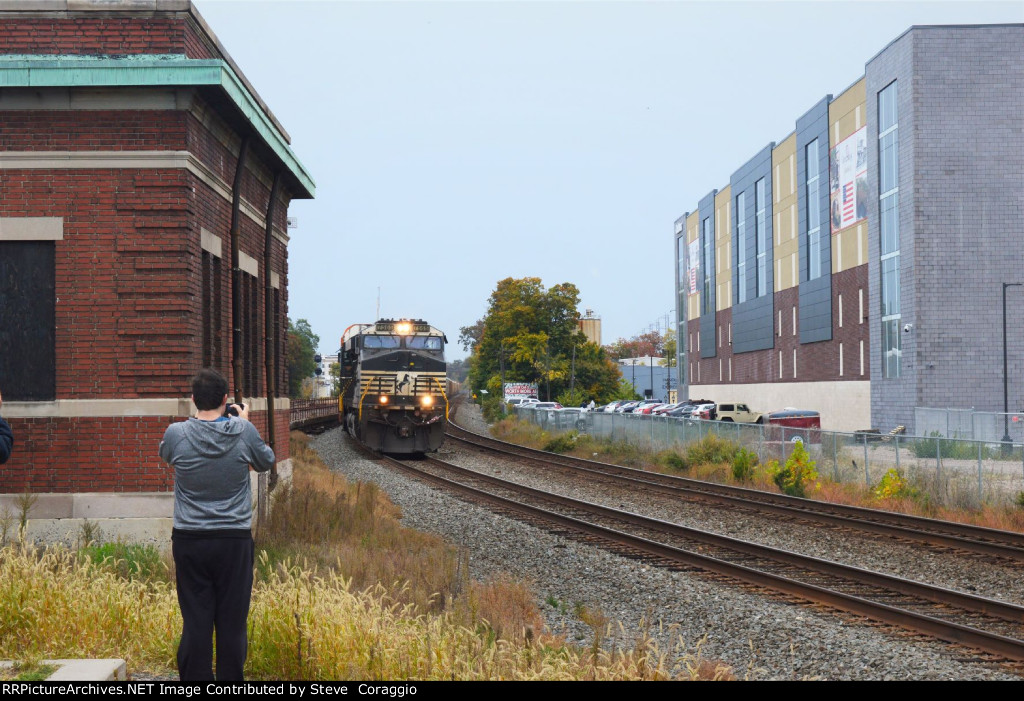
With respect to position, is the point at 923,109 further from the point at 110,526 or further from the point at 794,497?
the point at 110,526

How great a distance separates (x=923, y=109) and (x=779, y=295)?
22.0 m

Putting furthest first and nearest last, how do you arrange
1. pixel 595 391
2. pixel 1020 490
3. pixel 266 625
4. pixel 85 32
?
pixel 595 391 < pixel 1020 490 < pixel 85 32 < pixel 266 625

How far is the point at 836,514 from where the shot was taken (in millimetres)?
19438

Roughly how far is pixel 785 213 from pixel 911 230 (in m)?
19.6

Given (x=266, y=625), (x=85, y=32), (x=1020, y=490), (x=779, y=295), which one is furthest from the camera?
(x=779, y=295)

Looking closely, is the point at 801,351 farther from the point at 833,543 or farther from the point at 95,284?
the point at 95,284

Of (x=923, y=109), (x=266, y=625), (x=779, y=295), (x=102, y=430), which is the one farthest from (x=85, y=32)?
(x=779, y=295)

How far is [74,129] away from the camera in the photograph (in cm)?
1252

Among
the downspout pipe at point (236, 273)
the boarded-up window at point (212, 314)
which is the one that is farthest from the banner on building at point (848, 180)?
the boarded-up window at point (212, 314)

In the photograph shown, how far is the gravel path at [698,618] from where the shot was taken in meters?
8.46

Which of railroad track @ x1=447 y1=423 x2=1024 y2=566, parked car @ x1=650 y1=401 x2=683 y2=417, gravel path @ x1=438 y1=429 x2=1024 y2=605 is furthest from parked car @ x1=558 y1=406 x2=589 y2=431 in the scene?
parked car @ x1=650 y1=401 x2=683 y2=417

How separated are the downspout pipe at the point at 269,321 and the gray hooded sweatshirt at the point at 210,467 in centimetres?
1102

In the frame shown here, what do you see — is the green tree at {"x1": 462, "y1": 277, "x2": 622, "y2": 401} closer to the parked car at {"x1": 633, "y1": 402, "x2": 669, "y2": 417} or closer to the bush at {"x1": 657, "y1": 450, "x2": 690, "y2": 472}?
the parked car at {"x1": 633, "y1": 402, "x2": 669, "y2": 417}

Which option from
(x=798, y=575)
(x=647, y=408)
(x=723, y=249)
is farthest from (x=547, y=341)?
(x=798, y=575)
